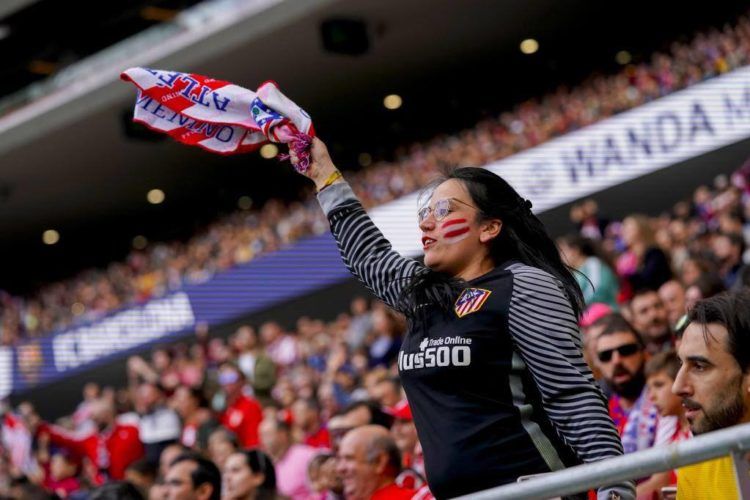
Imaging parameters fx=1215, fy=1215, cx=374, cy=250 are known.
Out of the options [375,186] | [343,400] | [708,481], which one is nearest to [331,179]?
[708,481]

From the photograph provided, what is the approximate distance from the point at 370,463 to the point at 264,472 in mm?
1005

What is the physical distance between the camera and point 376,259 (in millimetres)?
2834

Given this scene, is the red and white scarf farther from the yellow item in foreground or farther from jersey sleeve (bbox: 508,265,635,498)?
the yellow item in foreground

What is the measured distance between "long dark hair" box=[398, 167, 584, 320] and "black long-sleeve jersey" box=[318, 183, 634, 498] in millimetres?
95

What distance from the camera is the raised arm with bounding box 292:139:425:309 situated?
279 centimetres

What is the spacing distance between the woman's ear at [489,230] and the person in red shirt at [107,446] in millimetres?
5699

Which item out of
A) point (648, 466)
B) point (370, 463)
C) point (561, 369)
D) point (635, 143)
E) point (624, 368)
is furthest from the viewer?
point (635, 143)

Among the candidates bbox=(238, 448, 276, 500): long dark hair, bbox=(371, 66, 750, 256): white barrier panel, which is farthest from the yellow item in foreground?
bbox=(371, 66, 750, 256): white barrier panel

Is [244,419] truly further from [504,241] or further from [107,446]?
[504,241]

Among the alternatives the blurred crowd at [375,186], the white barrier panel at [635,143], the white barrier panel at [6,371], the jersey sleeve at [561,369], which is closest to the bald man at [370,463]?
the jersey sleeve at [561,369]

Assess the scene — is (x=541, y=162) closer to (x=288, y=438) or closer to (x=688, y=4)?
(x=688, y=4)

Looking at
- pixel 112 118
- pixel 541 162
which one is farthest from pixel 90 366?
pixel 541 162

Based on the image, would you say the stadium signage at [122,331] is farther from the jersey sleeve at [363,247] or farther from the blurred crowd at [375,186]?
the jersey sleeve at [363,247]

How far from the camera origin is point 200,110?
3.20 m
